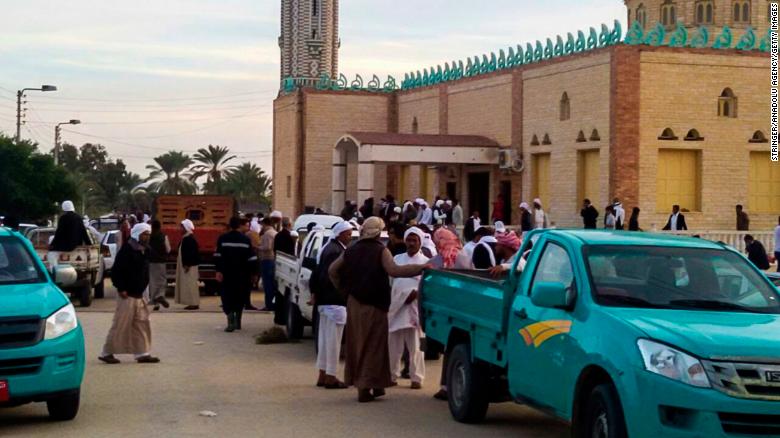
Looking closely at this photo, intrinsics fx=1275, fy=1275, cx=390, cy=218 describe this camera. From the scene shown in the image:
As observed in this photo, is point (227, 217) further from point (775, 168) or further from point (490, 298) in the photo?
point (490, 298)

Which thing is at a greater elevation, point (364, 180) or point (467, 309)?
point (364, 180)

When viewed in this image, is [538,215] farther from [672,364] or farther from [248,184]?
[248,184]

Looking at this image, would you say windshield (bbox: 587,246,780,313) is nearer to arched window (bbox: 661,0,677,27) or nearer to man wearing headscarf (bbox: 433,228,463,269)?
man wearing headscarf (bbox: 433,228,463,269)

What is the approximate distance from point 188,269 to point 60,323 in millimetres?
12554

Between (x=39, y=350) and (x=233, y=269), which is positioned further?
(x=233, y=269)

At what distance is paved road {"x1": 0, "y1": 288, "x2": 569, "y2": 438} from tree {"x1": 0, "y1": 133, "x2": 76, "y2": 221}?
3982 cm

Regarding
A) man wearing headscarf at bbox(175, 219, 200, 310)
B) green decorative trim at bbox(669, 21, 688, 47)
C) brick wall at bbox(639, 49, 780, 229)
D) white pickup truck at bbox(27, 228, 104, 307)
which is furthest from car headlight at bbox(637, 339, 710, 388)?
green decorative trim at bbox(669, 21, 688, 47)

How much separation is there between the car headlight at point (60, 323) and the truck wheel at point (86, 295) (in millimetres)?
14060

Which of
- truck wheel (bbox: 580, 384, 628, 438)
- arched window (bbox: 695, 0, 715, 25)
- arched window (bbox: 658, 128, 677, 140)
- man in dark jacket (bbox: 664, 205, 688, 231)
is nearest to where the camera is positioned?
truck wheel (bbox: 580, 384, 628, 438)

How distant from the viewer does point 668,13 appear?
2084 inches

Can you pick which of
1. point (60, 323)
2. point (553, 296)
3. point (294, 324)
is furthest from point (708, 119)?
point (553, 296)

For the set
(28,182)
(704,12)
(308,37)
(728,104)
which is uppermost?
(308,37)

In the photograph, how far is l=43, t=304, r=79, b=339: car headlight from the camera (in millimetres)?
10798

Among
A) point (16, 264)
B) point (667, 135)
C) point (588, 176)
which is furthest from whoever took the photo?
point (588, 176)
